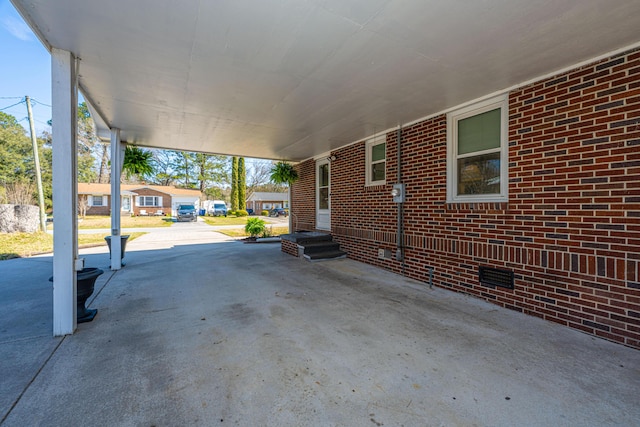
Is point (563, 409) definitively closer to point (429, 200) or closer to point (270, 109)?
point (429, 200)

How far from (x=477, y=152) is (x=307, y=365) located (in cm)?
367

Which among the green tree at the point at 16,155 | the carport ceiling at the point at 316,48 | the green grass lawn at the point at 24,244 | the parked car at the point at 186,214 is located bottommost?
the green grass lawn at the point at 24,244

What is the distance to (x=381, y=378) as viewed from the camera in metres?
1.99

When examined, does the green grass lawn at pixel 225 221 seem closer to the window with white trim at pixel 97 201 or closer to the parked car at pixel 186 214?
the parked car at pixel 186 214

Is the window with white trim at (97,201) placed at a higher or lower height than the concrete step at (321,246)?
higher

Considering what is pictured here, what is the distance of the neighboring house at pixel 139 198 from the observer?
25719mm

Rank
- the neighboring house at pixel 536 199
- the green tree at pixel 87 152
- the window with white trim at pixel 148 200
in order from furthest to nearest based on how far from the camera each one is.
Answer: the window with white trim at pixel 148 200
the green tree at pixel 87 152
the neighboring house at pixel 536 199

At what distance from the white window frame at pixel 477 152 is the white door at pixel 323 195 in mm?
3572

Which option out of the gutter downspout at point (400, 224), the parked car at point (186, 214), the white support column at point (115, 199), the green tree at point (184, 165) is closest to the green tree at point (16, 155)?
the parked car at point (186, 214)

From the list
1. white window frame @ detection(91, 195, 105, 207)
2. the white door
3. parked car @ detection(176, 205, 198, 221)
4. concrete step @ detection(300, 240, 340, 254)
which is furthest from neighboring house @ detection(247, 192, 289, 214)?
concrete step @ detection(300, 240, 340, 254)

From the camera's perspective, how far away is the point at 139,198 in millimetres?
29016

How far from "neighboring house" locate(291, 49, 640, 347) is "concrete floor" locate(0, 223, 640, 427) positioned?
0.41 m

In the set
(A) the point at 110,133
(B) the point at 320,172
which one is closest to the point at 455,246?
(B) the point at 320,172

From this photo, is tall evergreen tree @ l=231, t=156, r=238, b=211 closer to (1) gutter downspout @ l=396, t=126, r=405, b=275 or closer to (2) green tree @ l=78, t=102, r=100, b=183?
(2) green tree @ l=78, t=102, r=100, b=183
